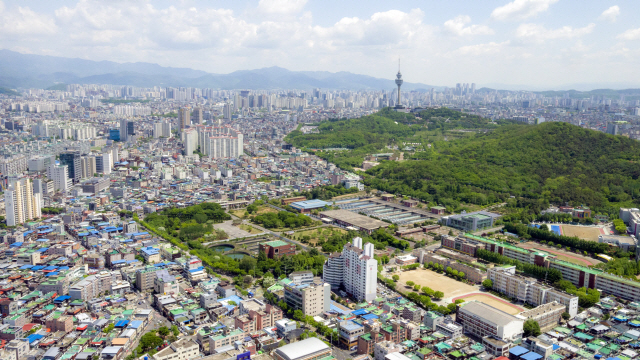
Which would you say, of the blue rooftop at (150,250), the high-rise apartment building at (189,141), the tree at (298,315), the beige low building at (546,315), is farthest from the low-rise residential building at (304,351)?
the high-rise apartment building at (189,141)

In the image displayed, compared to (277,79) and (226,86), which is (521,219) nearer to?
(226,86)

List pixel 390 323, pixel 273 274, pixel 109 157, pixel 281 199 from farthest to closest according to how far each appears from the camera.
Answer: pixel 109 157 < pixel 281 199 < pixel 273 274 < pixel 390 323

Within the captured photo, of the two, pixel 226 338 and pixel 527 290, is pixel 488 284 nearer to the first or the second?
pixel 527 290

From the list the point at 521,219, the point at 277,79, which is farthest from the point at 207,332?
the point at 277,79

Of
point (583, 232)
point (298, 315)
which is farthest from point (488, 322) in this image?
point (583, 232)

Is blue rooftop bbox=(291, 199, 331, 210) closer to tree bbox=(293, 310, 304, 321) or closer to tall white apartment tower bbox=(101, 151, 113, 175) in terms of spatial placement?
→ tree bbox=(293, 310, 304, 321)

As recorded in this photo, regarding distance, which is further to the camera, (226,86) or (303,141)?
(226,86)

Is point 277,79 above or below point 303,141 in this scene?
above
